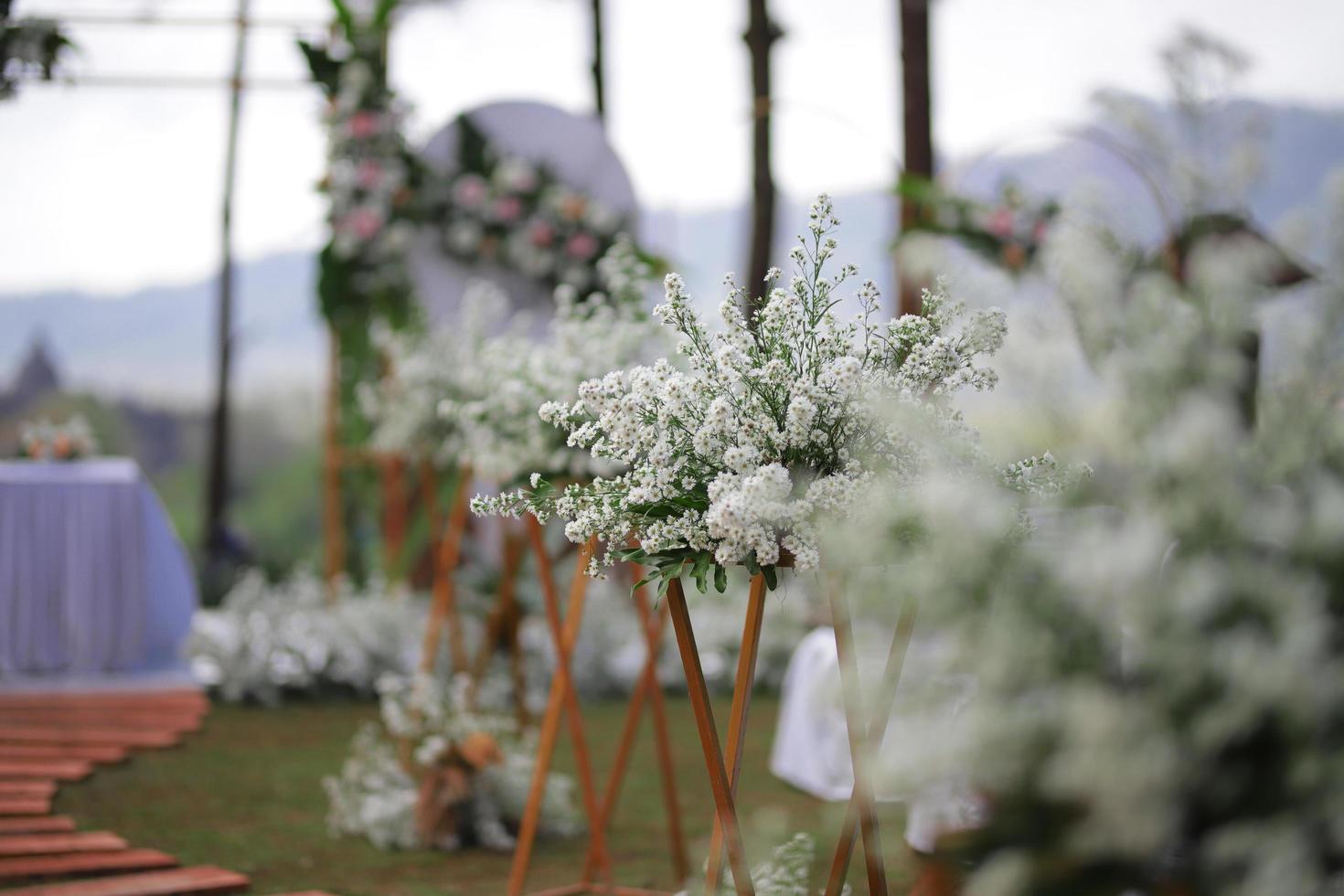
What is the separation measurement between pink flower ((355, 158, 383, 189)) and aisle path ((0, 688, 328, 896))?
2.21 m

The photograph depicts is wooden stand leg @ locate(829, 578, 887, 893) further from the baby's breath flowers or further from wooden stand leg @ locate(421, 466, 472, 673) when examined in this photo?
wooden stand leg @ locate(421, 466, 472, 673)

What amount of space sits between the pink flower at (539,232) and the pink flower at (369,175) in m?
0.60

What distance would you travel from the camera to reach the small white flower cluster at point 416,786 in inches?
141

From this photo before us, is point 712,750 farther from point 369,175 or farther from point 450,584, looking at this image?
point 369,175

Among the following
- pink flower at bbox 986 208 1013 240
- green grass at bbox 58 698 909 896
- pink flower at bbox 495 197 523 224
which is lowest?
green grass at bbox 58 698 909 896

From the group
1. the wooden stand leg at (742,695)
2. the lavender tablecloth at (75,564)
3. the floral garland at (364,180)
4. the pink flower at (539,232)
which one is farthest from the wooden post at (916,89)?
the wooden stand leg at (742,695)

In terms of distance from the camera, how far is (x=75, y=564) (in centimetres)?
605

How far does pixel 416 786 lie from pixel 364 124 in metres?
2.66

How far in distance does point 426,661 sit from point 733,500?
2.91m

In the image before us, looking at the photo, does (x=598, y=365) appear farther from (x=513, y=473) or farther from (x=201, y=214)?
(x=201, y=214)

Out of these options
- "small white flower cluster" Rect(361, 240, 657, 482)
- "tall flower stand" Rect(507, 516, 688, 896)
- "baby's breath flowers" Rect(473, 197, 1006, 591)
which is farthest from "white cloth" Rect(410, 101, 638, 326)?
"baby's breath flowers" Rect(473, 197, 1006, 591)

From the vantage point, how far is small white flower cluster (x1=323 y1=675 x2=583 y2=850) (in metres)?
3.59

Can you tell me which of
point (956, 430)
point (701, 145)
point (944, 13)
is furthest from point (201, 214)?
point (956, 430)

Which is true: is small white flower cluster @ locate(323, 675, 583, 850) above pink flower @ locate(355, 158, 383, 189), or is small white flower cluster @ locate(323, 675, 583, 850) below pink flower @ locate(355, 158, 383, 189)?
below
